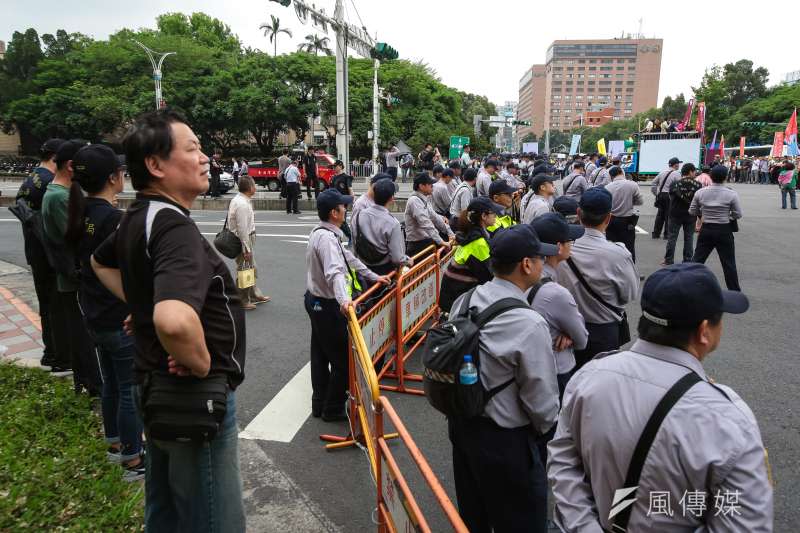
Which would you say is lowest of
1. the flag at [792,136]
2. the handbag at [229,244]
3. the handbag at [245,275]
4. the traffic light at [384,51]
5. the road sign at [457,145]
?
the handbag at [245,275]

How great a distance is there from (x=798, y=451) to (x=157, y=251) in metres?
4.67

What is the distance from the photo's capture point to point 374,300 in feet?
17.3

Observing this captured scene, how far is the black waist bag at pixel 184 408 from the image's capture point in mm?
1979

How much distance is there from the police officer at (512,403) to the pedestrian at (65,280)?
302 cm

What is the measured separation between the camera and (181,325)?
179 cm

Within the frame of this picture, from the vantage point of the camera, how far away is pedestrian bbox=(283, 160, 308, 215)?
60.7ft

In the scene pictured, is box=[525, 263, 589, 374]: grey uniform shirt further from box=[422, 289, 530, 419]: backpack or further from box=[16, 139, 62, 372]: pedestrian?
box=[16, 139, 62, 372]: pedestrian

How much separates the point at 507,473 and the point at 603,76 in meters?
200

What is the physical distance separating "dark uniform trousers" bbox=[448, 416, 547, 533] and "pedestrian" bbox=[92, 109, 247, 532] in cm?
109

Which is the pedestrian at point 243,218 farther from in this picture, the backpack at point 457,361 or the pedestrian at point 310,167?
the pedestrian at point 310,167

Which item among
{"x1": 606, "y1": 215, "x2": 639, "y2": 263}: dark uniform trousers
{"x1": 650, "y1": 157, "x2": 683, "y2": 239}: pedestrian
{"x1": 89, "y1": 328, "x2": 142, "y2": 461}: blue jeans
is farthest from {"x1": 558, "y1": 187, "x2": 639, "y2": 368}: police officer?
{"x1": 650, "y1": 157, "x2": 683, "y2": 239}: pedestrian

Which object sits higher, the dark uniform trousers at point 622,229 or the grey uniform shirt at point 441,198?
the grey uniform shirt at point 441,198

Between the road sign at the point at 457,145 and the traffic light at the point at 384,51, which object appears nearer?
the traffic light at the point at 384,51

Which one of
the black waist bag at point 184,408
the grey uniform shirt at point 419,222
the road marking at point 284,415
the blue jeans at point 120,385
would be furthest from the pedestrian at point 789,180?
the black waist bag at point 184,408
